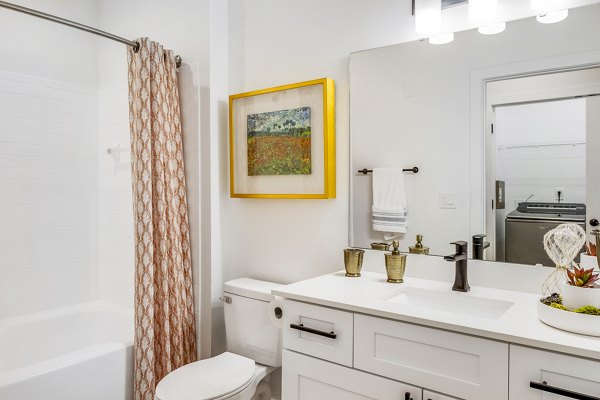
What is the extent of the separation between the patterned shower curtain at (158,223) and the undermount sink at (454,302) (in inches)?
48.2

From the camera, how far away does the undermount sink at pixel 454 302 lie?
4.95ft

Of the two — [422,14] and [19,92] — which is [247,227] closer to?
[422,14]

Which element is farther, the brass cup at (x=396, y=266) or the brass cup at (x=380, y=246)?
the brass cup at (x=380, y=246)

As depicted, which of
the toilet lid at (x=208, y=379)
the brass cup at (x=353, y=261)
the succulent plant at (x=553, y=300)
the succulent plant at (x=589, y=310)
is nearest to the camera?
the succulent plant at (x=589, y=310)

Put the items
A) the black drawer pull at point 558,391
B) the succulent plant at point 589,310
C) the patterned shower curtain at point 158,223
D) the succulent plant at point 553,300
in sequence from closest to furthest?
the black drawer pull at point 558,391 < the succulent plant at point 589,310 < the succulent plant at point 553,300 < the patterned shower curtain at point 158,223

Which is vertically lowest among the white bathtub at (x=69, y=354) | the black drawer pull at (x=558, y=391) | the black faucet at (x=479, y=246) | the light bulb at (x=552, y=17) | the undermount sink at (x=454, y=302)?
the white bathtub at (x=69, y=354)

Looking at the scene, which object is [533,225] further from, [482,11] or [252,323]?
[252,323]

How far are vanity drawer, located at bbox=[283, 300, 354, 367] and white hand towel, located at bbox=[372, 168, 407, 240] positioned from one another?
0.57 m

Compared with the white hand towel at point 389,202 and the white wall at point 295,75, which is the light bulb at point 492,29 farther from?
the white hand towel at point 389,202

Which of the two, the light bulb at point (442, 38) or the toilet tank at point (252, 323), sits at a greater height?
the light bulb at point (442, 38)

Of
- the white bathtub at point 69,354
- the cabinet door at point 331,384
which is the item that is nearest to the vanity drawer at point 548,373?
the cabinet door at point 331,384

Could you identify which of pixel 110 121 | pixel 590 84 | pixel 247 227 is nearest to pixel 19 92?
pixel 110 121

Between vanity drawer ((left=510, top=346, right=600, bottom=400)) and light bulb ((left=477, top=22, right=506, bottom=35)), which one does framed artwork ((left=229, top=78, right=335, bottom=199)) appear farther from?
vanity drawer ((left=510, top=346, right=600, bottom=400))

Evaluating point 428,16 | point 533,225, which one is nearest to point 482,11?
point 428,16
